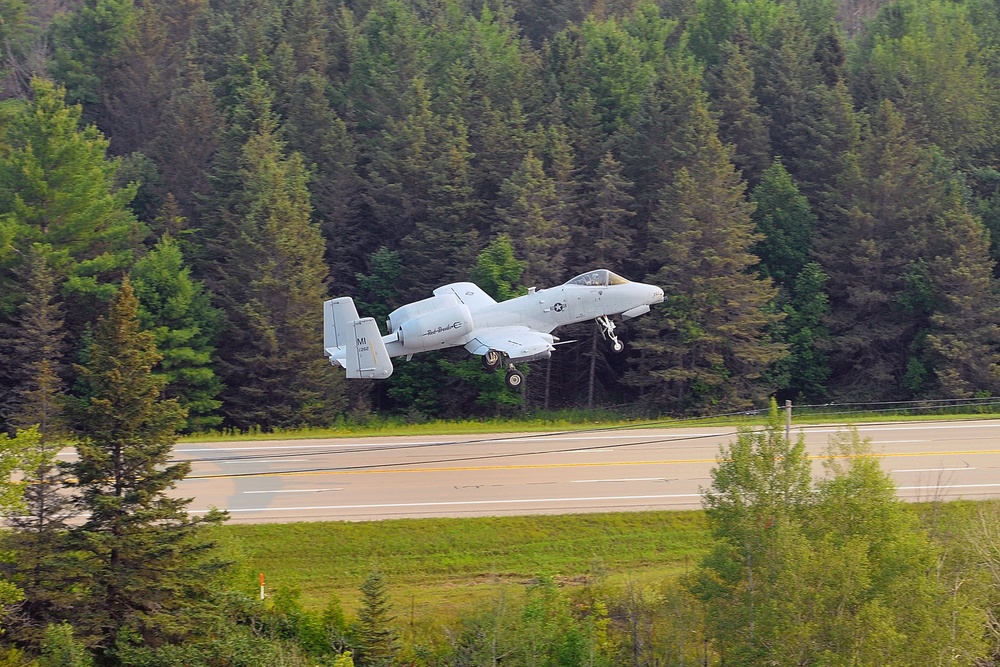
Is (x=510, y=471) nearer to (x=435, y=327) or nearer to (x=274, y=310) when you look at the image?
(x=435, y=327)

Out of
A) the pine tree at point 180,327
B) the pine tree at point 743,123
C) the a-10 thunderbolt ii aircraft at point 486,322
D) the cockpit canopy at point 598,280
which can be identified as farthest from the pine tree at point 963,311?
the pine tree at point 180,327

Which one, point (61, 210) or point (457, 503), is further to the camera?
point (61, 210)

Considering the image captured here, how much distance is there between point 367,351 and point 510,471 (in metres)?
5.52

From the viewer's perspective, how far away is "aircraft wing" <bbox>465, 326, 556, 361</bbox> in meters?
35.4

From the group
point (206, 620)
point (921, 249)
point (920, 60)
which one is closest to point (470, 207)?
point (921, 249)

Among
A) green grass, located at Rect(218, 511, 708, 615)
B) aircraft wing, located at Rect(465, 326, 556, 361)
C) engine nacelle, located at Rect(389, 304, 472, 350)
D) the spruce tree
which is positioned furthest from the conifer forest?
engine nacelle, located at Rect(389, 304, 472, 350)

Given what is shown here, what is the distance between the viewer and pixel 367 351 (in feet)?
116

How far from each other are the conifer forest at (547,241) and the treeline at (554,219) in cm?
16

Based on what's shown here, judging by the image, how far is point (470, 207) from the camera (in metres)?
55.0

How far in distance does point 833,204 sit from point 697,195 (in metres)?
8.33

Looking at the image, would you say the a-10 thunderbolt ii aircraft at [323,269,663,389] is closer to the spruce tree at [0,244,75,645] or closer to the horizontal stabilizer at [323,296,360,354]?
the horizontal stabilizer at [323,296,360,354]

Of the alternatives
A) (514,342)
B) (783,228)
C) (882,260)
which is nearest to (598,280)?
(514,342)

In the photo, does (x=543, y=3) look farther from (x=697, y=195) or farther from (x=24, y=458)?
(x=24, y=458)

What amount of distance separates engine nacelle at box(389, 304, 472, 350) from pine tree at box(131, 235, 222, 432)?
15.2 m
